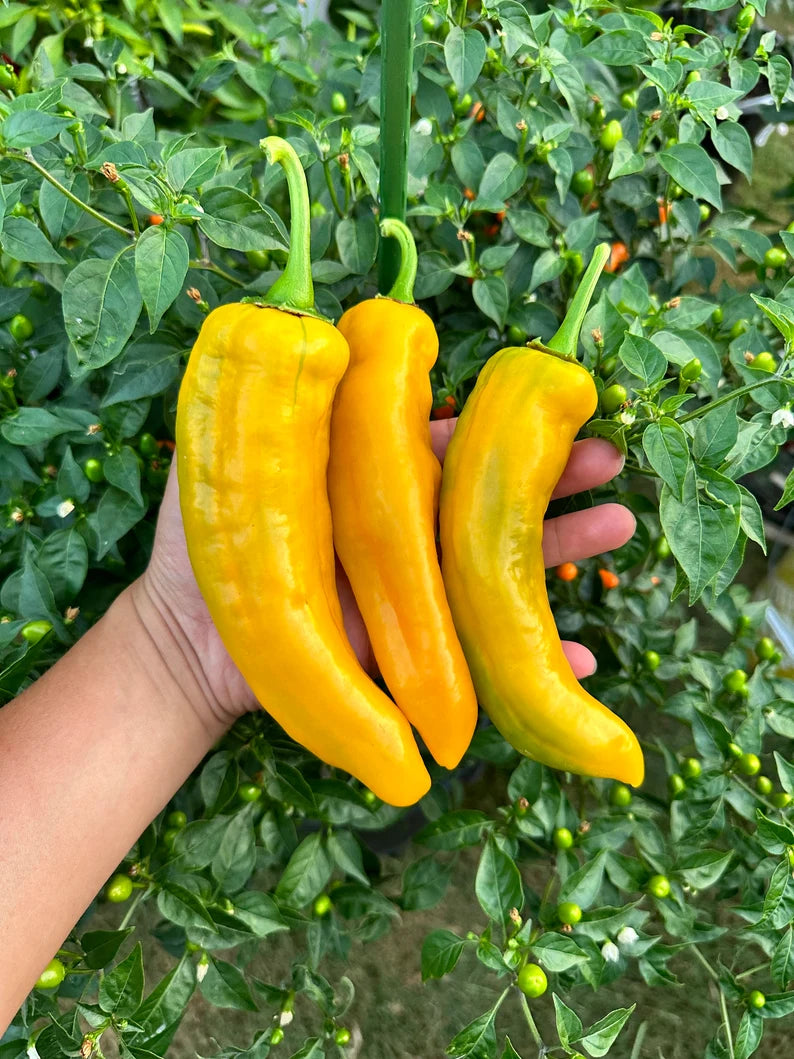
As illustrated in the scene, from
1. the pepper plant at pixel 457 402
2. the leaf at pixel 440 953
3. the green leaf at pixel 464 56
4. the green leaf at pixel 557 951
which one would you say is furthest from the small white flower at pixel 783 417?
the leaf at pixel 440 953

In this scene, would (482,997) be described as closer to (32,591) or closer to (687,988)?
(687,988)

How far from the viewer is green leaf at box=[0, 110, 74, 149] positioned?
755mm

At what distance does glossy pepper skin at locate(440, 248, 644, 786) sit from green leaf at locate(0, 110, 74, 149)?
1.84 ft

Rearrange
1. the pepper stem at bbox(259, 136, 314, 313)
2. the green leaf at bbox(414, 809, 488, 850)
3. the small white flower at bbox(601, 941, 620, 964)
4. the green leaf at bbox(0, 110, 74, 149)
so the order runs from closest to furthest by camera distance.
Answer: the green leaf at bbox(0, 110, 74, 149)
the pepper stem at bbox(259, 136, 314, 313)
the small white flower at bbox(601, 941, 620, 964)
the green leaf at bbox(414, 809, 488, 850)

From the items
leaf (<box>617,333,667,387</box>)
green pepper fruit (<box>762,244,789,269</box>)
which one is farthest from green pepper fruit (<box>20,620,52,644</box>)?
green pepper fruit (<box>762,244,789,269</box>)

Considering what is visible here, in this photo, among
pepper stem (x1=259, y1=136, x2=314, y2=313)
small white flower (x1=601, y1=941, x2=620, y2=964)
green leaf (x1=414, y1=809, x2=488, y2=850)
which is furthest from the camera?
green leaf (x1=414, y1=809, x2=488, y2=850)

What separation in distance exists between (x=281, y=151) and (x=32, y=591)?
641 millimetres

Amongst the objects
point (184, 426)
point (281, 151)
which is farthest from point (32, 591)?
point (281, 151)

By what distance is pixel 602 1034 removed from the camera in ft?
2.69

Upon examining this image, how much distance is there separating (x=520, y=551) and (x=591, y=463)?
0.53 ft

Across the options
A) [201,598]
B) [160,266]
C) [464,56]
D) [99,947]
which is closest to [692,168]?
[464,56]

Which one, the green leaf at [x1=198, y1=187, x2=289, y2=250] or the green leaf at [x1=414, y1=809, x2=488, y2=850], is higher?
the green leaf at [x1=198, y1=187, x2=289, y2=250]

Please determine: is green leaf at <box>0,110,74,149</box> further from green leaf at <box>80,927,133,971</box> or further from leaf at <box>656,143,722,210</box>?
green leaf at <box>80,927,133,971</box>

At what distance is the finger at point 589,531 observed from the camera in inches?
42.6
